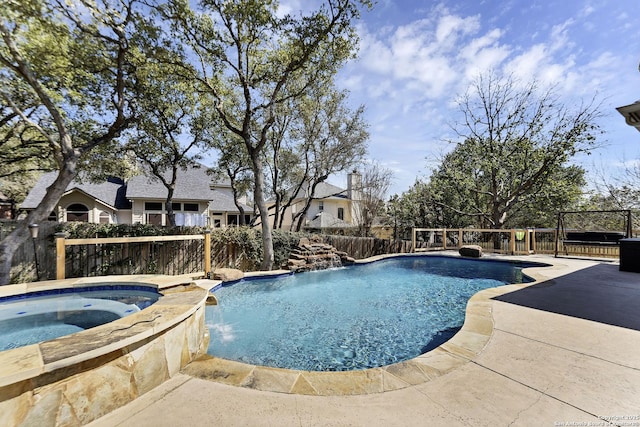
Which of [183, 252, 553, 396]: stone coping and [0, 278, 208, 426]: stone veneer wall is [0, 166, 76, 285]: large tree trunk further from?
[183, 252, 553, 396]: stone coping

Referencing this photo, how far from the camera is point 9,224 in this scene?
21.6 ft

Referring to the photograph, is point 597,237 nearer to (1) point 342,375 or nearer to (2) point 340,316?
(2) point 340,316

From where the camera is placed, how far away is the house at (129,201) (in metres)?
16.0

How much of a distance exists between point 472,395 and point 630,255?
789 cm

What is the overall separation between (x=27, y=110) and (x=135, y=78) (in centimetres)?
341

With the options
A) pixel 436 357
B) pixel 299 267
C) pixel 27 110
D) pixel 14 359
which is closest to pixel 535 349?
pixel 436 357

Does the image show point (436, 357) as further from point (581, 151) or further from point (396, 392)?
point (581, 151)

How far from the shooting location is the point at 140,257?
7.38 meters

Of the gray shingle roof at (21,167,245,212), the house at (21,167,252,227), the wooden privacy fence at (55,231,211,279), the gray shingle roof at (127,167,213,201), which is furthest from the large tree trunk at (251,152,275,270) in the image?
the gray shingle roof at (127,167,213,201)

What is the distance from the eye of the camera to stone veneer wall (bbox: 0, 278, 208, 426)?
5.31 feet

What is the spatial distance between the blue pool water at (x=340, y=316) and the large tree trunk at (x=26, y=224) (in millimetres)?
4619

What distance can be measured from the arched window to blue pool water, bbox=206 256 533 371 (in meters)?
15.6

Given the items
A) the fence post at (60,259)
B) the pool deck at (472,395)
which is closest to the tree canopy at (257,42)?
the fence post at (60,259)

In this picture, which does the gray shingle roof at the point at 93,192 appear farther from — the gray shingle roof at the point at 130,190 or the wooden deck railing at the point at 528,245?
the wooden deck railing at the point at 528,245
